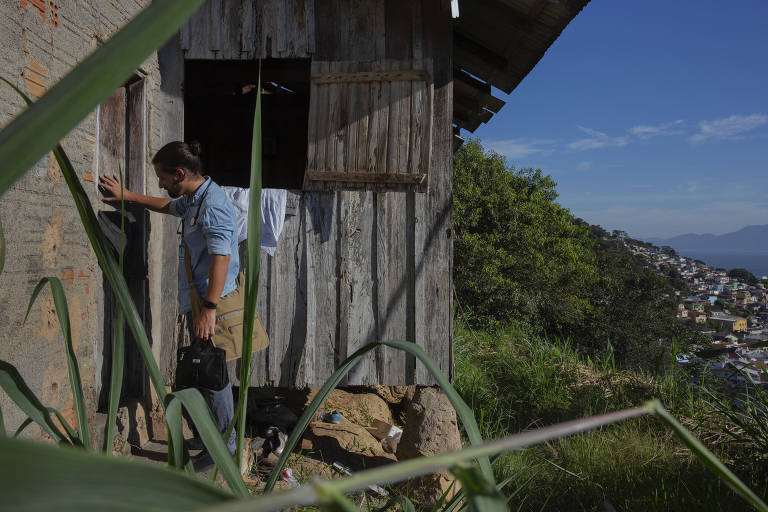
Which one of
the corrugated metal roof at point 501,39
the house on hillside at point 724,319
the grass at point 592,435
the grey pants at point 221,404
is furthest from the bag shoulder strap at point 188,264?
the house on hillside at point 724,319

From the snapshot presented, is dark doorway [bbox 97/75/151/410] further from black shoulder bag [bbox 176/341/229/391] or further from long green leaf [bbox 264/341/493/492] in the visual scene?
long green leaf [bbox 264/341/493/492]

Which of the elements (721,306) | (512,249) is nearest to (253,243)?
(512,249)

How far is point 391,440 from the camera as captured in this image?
4598 millimetres

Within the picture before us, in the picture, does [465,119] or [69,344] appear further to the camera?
[465,119]

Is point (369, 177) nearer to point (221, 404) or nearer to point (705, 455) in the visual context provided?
point (221, 404)

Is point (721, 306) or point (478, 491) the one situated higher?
point (478, 491)

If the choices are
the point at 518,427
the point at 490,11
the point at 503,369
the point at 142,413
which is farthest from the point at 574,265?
the point at 142,413

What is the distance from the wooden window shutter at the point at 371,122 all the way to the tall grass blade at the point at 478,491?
3355 mm

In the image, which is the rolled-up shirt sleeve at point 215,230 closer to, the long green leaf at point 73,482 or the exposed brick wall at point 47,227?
the exposed brick wall at point 47,227

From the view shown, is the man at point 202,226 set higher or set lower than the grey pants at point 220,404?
higher

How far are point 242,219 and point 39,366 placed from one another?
1.61 m

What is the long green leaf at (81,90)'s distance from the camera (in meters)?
0.27

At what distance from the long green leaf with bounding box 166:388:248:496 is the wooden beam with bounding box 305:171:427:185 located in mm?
3072

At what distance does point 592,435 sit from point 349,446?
6.61 ft
